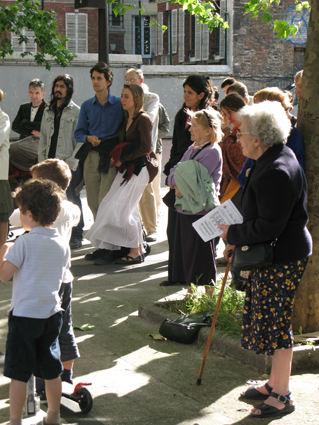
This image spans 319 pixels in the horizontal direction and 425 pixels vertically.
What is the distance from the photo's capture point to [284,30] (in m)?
6.33

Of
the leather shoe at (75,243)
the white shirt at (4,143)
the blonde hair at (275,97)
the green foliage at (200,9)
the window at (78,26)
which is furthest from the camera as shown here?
the window at (78,26)

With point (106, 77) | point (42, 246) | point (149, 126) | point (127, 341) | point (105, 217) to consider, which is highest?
point (106, 77)

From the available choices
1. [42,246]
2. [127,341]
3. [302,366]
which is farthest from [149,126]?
[42,246]

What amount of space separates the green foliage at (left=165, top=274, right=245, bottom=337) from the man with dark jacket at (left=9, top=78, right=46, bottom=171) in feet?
12.4

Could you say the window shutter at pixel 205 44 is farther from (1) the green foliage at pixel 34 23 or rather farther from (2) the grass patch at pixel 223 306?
(2) the grass patch at pixel 223 306

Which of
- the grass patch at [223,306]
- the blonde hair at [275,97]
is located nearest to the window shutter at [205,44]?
the grass patch at [223,306]

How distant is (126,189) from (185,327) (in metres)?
2.81

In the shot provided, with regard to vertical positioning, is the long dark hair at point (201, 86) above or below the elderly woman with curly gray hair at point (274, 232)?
above

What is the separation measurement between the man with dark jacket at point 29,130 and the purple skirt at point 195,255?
3408mm

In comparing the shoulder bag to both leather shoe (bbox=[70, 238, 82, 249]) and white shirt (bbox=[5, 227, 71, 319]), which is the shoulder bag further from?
white shirt (bbox=[5, 227, 71, 319])

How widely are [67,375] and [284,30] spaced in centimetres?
426

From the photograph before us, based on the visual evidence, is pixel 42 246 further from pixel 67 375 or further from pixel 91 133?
pixel 91 133

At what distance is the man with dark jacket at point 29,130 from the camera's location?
8.33 meters

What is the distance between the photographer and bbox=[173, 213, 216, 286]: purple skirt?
5516 mm
